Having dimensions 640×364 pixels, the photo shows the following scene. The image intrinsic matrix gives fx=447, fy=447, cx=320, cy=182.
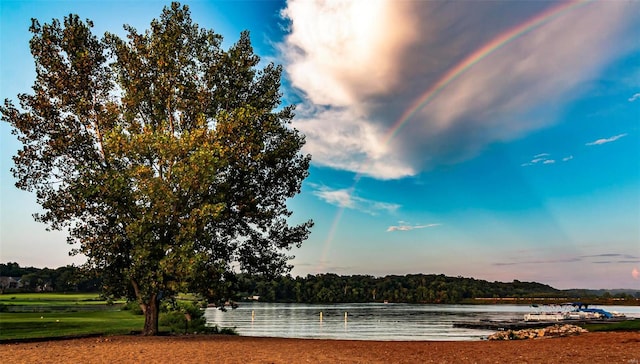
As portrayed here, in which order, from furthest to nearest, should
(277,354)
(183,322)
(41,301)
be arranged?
1. (41,301)
2. (183,322)
3. (277,354)

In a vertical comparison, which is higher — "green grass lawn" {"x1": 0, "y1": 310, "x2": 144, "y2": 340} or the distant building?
the distant building

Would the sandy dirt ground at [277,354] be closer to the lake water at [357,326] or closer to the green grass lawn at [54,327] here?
the green grass lawn at [54,327]

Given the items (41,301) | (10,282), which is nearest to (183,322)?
(41,301)

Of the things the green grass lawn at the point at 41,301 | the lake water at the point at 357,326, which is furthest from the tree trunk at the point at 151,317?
the green grass lawn at the point at 41,301

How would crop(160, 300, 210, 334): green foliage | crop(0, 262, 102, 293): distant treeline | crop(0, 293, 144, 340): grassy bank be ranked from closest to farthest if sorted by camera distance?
crop(0, 293, 144, 340): grassy bank
crop(160, 300, 210, 334): green foliage
crop(0, 262, 102, 293): distant treeline

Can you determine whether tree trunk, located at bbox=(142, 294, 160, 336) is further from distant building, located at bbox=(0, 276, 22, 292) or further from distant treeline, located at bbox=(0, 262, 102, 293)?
distant building, located at bbox=(0, 276, 22, 292)

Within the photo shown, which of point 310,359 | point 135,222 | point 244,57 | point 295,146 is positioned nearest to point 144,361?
point 310,359

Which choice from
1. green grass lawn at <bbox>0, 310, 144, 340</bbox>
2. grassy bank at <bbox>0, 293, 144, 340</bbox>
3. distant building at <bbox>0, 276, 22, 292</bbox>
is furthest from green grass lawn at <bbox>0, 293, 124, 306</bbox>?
distant building at <bbox>0, 276, 22, 292</bbox>

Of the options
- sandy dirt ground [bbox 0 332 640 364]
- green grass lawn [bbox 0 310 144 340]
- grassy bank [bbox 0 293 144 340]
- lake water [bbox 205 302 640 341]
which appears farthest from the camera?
lake water [bbox 205 302 640 341]

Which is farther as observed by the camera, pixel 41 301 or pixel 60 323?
pixel 41 301

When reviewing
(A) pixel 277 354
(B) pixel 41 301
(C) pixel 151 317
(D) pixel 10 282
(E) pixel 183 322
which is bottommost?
(E) pixel 183 322

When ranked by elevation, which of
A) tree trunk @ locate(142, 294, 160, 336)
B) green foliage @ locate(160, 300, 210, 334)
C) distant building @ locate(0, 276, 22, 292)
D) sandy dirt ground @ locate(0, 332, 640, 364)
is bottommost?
green foliage @ locate(160, 300, 210, 334)

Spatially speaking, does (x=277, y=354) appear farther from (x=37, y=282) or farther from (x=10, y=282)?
(x=10, y=282)

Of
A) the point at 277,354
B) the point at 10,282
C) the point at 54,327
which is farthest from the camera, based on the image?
the point at 10,282
